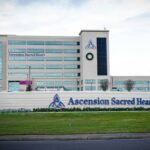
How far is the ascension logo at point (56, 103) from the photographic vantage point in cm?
3888

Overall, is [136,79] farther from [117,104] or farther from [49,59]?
[117,104]

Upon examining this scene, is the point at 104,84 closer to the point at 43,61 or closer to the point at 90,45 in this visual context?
the point at 90,45

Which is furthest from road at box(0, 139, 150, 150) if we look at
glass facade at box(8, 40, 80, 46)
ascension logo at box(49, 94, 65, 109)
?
glass facade at box(8, 40, 80, 46)

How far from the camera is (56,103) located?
128 ft

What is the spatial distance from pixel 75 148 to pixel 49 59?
120768mm

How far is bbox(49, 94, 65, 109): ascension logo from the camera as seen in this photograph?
38.9 meters

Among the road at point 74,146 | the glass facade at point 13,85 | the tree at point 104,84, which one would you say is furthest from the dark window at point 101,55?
the road at point 74,146

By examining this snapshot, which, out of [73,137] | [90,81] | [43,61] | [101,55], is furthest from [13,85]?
[73,137]

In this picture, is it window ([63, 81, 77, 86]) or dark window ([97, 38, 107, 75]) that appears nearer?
dark window ([97, 38, 107, 75])

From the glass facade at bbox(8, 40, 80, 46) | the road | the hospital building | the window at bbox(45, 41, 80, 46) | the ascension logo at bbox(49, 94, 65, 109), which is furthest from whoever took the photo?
the window at bbox(45, 41, 80, 46)

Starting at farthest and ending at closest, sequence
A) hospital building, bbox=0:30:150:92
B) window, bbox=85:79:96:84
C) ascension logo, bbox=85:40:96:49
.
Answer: hospital building, bbox=0:30:150:92 → ascension logo, bbox=85:40:96:49 → window, bbox=85:79:96:84

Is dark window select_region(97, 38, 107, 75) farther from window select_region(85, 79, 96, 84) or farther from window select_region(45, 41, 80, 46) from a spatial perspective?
window select_region(45, 41, 80, 46)

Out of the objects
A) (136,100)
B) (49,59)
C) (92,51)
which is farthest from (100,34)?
(136,100)

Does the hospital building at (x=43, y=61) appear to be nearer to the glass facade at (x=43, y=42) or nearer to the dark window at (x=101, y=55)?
the glass facade at (x=43, y=42)
